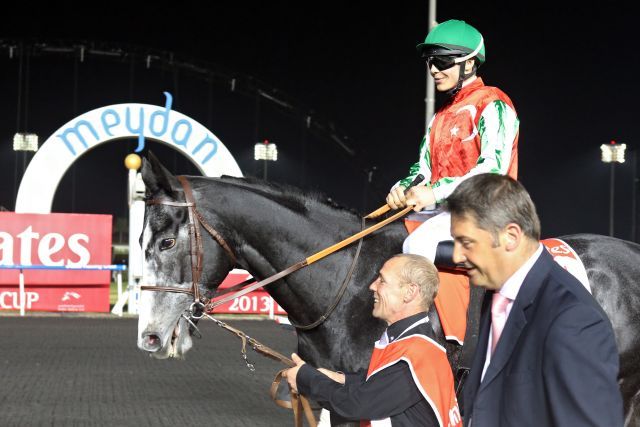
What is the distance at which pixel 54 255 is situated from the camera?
16375 millimetres

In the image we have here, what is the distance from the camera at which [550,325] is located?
1850 millimetres

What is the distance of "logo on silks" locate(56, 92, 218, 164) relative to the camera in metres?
17.0

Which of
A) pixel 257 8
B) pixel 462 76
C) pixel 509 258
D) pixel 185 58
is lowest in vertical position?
pixel 509 258

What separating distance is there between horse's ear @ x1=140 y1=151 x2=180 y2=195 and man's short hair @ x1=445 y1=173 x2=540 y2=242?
2483mm

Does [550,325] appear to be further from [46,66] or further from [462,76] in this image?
[46,66]

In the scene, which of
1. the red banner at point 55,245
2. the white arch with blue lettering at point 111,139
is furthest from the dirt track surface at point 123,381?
the white arch with blue lettering at point 111,139

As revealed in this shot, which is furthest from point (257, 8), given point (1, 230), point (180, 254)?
point (180, 254)

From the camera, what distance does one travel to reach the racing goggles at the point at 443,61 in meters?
4.09

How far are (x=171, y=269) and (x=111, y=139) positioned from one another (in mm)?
13329

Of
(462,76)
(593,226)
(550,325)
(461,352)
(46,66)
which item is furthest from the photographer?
(46,66)

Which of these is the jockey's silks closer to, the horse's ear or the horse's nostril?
the horse's ear

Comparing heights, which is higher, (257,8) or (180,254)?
(257,8)

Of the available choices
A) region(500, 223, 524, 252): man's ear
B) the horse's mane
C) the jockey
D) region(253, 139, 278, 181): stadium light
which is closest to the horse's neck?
the horse's mane

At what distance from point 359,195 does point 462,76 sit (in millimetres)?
41299
